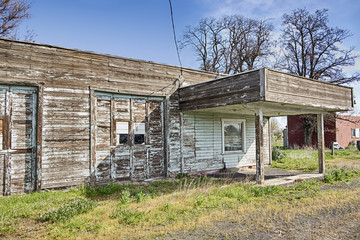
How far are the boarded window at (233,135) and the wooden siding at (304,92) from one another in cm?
384

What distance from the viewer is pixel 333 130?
25.7 m

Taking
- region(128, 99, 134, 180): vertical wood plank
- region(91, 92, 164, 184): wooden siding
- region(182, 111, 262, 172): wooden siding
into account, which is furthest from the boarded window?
region(128, 99, 134, 180): vertical wood plank

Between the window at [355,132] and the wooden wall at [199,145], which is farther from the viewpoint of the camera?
the window at [355,132]

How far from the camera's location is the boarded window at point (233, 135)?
12383 mm

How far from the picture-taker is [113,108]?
9.28 m

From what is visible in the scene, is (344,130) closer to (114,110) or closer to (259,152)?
(259,152)

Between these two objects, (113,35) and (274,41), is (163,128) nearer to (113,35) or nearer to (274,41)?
(113,35)

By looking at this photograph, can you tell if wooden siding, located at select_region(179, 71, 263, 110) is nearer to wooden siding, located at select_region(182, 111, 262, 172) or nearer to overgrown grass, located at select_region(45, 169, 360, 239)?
wooden siding, located at select_region(182, 111, 262, 172)

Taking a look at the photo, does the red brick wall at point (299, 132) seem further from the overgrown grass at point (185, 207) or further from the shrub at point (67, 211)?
the shrub at point (67, 211)

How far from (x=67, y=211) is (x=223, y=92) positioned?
5814mm

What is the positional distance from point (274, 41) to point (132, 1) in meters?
25.9

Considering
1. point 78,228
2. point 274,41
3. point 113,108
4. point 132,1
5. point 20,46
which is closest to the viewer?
point 78,228

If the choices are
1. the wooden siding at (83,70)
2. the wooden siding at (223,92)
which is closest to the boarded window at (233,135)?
the wooden siding at (223,92)

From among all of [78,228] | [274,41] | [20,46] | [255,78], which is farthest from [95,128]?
[274,41]
